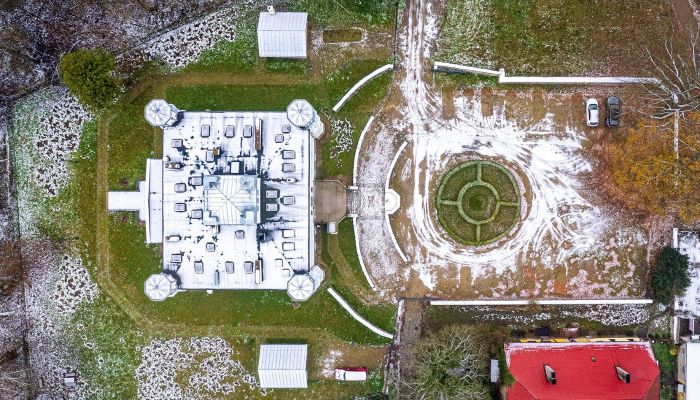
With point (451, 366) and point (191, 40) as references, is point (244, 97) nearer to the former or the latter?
point (191, 40)

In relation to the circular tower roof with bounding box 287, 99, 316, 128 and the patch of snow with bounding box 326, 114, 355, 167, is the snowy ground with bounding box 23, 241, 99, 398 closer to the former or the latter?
the circular tower roof with bounding box 287, 99, 316, 128

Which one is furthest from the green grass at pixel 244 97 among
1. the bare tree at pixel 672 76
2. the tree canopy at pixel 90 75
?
the bare tree at pixel 672 76

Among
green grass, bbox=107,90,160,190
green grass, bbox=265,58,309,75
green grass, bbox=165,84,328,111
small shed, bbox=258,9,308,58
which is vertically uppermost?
small shed, bbox=258,9,308,58

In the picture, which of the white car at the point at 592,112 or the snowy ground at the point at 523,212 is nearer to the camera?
the white car at the point at 592,112

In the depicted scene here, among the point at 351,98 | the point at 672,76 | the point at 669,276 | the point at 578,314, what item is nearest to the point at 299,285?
the point at 351,98

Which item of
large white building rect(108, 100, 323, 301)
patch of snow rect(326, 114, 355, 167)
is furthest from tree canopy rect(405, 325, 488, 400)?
patch of snow rect(326, 114, 355, 167)

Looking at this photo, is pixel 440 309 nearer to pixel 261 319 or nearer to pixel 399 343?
pixel 399 343

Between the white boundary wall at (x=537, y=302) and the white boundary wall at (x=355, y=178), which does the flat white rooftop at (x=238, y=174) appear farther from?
the white boundary wall at (x=537, y=302)
